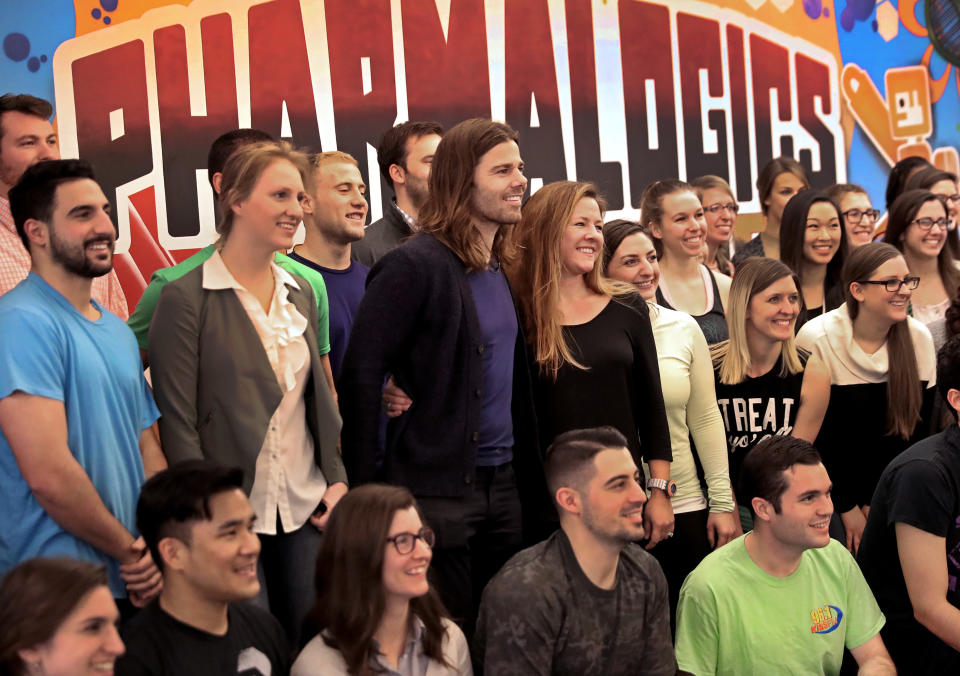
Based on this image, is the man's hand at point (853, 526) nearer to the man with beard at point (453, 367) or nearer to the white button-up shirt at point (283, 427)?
the man with beard at point (453, 367)

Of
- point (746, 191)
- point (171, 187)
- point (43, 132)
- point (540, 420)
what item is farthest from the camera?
point (746, 191)

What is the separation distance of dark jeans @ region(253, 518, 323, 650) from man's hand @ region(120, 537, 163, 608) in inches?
11.2

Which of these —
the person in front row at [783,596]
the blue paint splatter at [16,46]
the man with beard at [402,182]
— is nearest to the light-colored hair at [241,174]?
the man with beard at [402,182]

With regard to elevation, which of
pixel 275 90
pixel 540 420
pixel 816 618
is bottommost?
pixel 816 618

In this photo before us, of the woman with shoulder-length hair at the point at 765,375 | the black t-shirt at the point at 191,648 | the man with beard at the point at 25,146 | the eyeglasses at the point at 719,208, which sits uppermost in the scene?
the man with beard at the point at 25,146

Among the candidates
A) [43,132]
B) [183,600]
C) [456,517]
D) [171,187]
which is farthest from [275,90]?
[183,600]

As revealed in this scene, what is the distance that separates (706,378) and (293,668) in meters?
1.64

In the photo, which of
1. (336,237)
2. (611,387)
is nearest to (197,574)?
(611,387)

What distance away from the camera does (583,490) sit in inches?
110

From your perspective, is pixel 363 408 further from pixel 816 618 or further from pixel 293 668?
pixel 816 618

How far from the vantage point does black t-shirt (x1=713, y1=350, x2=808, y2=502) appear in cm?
377

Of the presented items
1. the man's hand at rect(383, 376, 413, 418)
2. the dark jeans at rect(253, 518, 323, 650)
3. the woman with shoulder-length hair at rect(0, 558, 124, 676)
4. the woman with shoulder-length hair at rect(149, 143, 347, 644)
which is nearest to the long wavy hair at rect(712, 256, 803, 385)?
the man's hand at rect(383, 376, 413, 418)

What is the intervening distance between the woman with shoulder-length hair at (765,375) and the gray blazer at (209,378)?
1.64 m

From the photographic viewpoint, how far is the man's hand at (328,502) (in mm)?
2836
